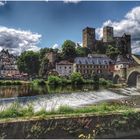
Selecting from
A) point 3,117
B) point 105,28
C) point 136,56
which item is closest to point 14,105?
point 3,117

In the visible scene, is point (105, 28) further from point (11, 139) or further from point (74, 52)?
point (11, 139)

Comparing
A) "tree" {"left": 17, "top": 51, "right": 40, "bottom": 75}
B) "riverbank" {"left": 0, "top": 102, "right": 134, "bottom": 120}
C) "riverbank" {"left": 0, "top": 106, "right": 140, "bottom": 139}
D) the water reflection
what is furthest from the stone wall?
"tree" {"left": 17, "top": 51, "right": 40, "bottom": 75}

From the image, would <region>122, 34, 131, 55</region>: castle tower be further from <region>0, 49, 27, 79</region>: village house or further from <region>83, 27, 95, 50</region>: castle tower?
<region>0, 49, 27, 79</region>: village house

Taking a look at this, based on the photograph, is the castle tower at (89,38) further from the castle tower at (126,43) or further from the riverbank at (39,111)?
the riverbank at (39,111)

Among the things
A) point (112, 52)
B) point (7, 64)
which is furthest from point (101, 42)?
point (7, 64)

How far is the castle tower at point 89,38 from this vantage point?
137500mm

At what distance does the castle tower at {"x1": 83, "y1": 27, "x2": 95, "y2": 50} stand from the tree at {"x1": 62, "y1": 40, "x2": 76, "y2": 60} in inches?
579

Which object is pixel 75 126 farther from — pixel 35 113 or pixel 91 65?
pixel 91 65

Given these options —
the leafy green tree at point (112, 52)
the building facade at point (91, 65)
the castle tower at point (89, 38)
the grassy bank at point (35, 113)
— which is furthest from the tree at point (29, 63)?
the grassy bank at point (35, 113)

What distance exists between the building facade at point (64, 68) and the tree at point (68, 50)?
423cm

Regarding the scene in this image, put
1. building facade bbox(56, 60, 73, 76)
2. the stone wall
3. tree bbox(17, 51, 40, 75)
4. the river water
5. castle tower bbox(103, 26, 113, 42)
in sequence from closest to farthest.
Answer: the stone wall < the river water < tree bbox(17, 51, 40, 75) < building facade bbox(56, 60, 73, 76) < castle tower bbox(103, 26, 113, 42)

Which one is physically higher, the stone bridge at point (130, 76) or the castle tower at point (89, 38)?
the castle tower at point (89, 38)

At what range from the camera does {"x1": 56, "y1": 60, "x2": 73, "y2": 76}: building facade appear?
393 ft

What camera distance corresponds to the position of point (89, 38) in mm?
138000
